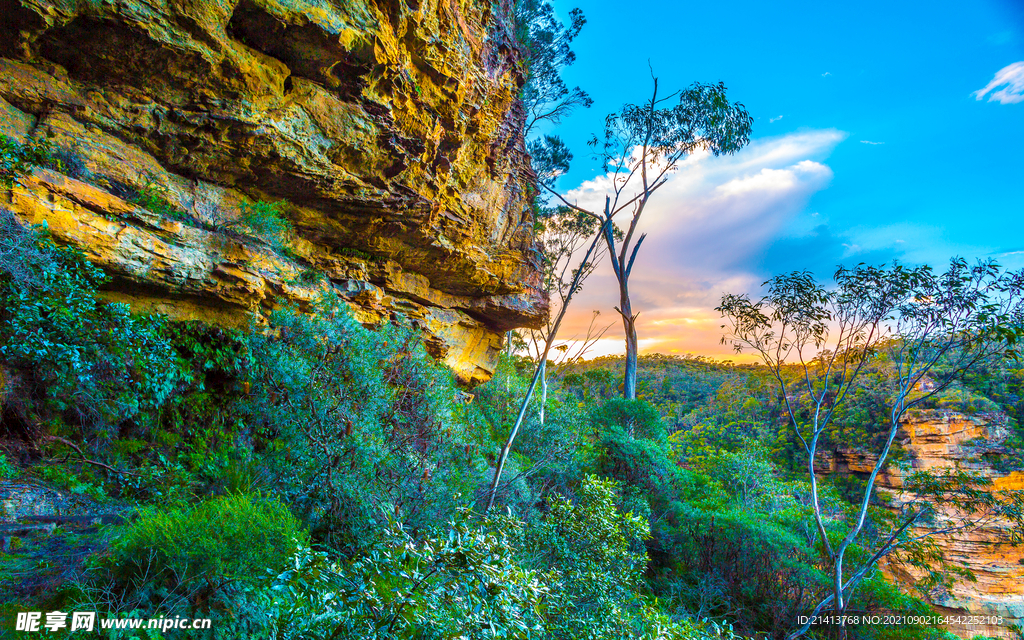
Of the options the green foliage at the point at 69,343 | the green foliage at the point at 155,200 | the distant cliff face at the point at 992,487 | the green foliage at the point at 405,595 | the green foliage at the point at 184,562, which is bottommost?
the distant cliff face at the point at 992,487

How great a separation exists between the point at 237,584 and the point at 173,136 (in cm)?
711

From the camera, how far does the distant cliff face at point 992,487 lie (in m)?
16.6

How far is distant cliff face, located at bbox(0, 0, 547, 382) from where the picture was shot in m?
5.95

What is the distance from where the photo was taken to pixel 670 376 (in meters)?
41.5

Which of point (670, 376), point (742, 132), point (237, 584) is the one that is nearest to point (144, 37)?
point (237, 584)

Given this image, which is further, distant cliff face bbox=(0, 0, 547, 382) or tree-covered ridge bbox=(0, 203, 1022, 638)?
distant cliff face bbox=(0, 0, 547, 382)

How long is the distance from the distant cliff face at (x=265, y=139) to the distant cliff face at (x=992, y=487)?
1770cm

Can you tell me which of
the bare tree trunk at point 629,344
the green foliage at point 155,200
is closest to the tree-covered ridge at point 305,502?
the green foliage at point 155,200

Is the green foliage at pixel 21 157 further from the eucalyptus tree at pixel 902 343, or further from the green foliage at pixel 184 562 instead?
the eucalyptus tree at pixel 902 343

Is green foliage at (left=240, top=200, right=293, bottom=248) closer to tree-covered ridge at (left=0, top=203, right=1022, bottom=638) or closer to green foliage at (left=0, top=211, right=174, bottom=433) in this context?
tree-covered ridge at (left=0, top=203, right=1022, bottom=638)

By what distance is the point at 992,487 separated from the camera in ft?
52.3

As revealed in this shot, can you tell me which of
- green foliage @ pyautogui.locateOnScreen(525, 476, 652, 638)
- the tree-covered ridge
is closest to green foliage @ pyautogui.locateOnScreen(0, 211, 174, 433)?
the tree-covered ridge

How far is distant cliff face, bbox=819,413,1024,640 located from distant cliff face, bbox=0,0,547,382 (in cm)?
1770

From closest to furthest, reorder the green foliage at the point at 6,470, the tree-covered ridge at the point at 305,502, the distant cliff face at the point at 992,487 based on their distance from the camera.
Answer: the tree-covered ridge at the point at 305,502, the green foliage at the point at 6,470, the distant cliff face at the point at 992,487
